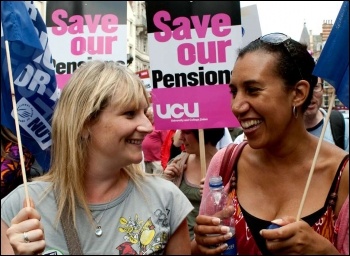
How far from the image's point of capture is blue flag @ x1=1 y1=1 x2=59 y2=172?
2.55m

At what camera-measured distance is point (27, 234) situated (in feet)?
5.60

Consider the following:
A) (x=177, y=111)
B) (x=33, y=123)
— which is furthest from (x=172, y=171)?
(x=33, y=123)

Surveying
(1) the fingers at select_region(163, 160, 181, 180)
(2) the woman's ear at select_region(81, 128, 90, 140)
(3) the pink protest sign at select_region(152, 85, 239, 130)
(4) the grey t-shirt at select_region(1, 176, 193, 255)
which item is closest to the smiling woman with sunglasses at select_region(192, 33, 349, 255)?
(4) the grey t-shirt at select_region(1, 176, 193, 255)

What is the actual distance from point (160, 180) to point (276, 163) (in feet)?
1.75

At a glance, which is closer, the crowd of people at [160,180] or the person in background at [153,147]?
the crowd of people at [160,180]

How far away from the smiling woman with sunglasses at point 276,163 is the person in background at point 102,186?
0.68 ft

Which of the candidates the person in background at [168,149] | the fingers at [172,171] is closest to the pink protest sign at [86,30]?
the person in background at [168,149]

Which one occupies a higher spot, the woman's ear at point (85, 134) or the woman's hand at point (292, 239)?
the woman's ear at point (85, 134)

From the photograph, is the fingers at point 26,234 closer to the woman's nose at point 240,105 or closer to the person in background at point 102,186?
the person in background at point 102,186

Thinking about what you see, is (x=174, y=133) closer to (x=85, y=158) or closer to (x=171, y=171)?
(x=171, y=171)

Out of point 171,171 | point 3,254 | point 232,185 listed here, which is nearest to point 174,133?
point 171,171

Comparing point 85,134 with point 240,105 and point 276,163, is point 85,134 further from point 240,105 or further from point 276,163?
point 276,163

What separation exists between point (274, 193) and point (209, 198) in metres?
0.29

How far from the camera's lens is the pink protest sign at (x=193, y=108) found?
12.2ft
